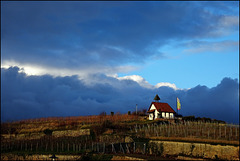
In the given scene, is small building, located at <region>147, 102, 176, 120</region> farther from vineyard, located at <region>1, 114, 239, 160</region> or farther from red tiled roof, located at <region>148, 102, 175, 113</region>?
vineyard, located at <region>1, 114, 239, 160</region>

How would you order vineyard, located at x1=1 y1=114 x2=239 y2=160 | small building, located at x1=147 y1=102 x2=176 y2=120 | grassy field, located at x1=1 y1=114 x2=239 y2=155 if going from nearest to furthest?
vineyard, located at x1=1 y1=114 x2=239 y2=160, grassy field, located at x1=1 y1=114 x2=239 y2=155, small building, located at x1=147 y1=102 x2=176 y2=120

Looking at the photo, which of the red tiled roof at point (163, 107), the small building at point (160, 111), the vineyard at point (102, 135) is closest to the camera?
the vineyard at point (102, 135)

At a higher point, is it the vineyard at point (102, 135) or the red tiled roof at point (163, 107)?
the red tiled roof at point (163, 107)

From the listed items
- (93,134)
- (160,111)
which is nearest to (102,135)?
(93,134)

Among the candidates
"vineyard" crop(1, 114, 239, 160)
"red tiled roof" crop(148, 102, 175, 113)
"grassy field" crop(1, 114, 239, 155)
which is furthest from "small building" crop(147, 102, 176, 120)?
"grassy field" crop(1, 114, 239, 155)

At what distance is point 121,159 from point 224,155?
554 inches

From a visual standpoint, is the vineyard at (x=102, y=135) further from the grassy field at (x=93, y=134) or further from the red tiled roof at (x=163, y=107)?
the red tiled roof at (x=163, y=107)

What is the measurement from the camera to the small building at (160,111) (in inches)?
3105

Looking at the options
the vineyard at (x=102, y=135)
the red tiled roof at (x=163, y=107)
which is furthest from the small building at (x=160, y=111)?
the vineyard at (x=102, y=135)

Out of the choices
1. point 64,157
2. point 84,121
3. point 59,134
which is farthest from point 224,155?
point 84,121

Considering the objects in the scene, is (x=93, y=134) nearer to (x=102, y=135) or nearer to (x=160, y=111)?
(x=102, y=135)

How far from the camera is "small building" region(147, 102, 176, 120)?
7888 cm

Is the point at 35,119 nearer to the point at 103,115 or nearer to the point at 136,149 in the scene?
the point at 103,115

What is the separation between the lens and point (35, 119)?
85812 millimetres
